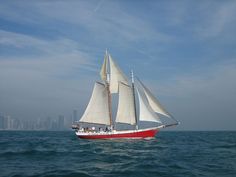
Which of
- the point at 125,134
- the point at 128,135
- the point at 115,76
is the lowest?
the point at 128,135

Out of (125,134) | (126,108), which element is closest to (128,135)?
(125,134)

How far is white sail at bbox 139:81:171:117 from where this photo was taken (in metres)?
59.2

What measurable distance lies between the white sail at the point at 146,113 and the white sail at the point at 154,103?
1798 mm

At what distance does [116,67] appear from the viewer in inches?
2603

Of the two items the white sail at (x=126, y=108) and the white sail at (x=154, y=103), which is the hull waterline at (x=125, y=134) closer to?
the white sail at (x=126, y=108)

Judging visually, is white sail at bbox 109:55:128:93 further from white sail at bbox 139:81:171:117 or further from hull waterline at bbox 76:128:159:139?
hull waterline at bbox 76:128:159:139

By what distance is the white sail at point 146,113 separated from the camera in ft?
203

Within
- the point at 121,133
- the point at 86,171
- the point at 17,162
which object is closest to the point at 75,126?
the point at 121,133

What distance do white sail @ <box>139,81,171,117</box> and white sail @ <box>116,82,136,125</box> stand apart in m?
5.55

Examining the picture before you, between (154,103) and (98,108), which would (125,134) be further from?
(154,103)

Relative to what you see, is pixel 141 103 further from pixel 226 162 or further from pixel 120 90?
pixel 226 162

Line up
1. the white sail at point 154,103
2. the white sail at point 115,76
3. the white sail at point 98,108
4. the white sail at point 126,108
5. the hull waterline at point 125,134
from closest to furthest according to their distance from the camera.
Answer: the white sail at point 154,103 < the hull waterline at point 125,134 < the white sail at point 126,108 < the white sail at point 115,76 < the white sail at point 98,108

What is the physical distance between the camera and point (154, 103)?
59.7m

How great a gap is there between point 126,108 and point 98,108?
19.3ft
